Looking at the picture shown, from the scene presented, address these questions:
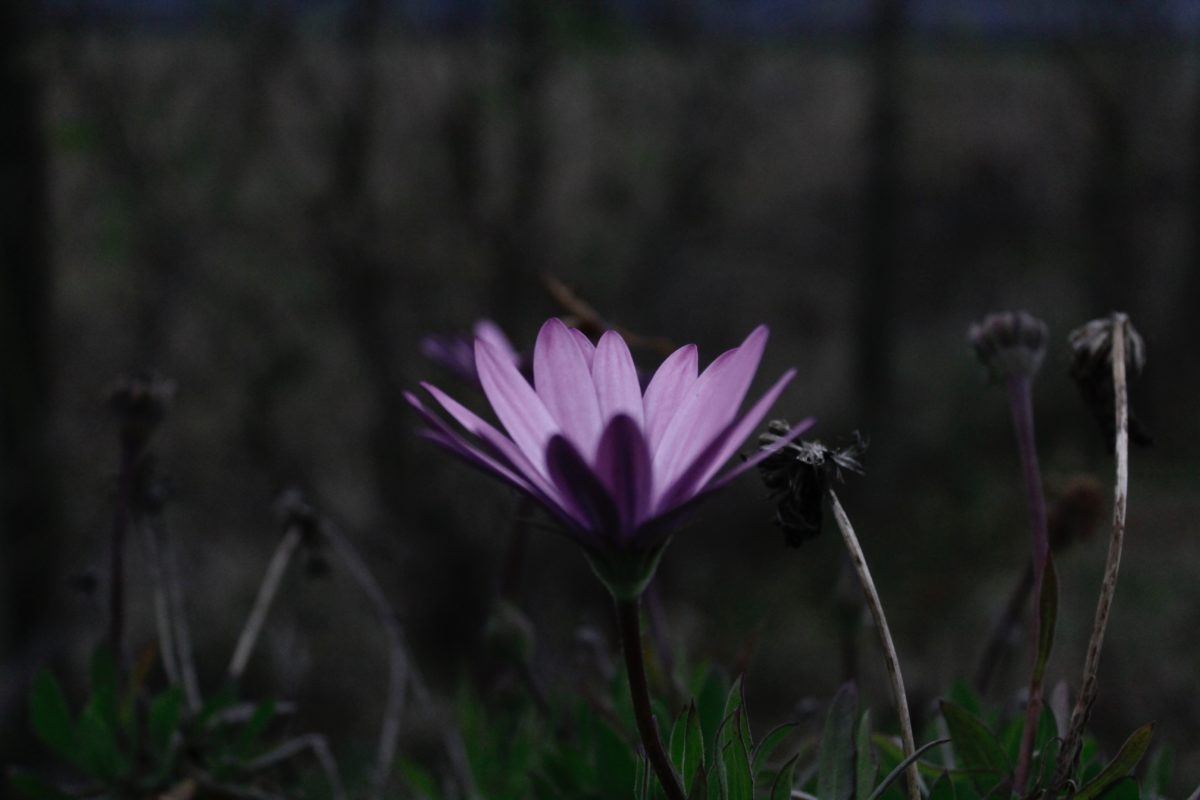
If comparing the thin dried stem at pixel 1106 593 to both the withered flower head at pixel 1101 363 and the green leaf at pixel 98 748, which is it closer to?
the withered flower head at pixel 1101 363

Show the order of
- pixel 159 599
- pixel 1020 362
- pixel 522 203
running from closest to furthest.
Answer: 1. pixel 1020 362
2. pixel 159 599
3. pixel 522 203

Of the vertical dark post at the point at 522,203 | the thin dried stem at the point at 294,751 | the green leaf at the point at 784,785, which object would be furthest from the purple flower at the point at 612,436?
the vertical dark post at the point at 522,203

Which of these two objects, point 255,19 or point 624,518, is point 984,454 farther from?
point 624,518

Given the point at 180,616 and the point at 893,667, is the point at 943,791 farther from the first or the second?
the point at 180,616

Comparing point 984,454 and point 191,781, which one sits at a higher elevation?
point 191,781

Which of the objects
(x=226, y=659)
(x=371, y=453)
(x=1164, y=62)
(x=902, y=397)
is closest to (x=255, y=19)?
(x=371, y=453)

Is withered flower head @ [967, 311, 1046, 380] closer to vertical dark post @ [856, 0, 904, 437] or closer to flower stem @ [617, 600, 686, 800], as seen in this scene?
flower stem @ [617, 600, 686, 800]

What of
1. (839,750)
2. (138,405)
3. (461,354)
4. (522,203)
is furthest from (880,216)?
(839,750)
